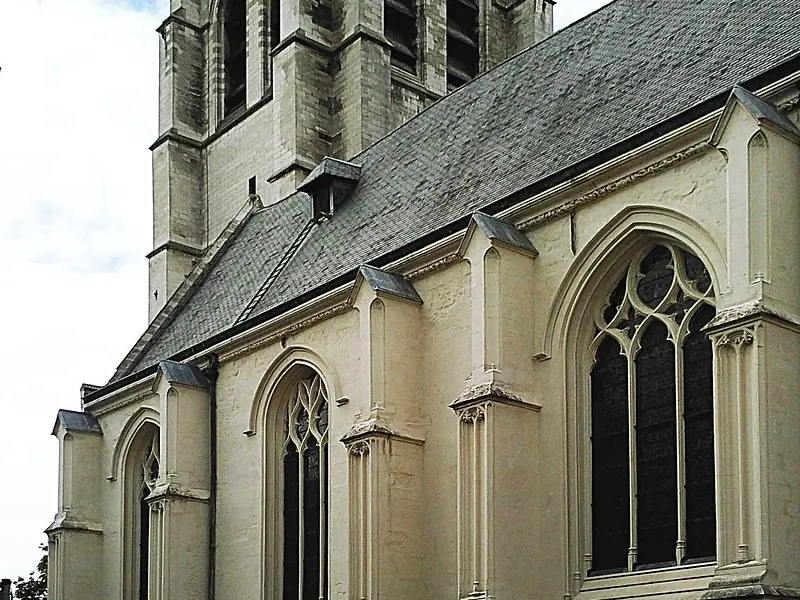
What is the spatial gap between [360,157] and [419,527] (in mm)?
10492

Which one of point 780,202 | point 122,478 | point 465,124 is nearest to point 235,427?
point 122,478

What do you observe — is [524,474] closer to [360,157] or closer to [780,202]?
[780,202]

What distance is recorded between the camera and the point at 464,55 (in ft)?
130

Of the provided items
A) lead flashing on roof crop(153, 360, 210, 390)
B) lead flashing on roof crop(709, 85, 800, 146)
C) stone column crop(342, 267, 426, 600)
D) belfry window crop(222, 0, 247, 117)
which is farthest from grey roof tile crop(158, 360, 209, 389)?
belfry window crop(222, 0, 247, 117)

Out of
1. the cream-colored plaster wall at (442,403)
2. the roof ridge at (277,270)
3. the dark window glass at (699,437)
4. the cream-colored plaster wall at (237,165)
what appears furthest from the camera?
the cream-colored plaster wall at (237,165)

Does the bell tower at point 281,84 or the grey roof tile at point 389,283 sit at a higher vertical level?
the bell tower at point 281,84

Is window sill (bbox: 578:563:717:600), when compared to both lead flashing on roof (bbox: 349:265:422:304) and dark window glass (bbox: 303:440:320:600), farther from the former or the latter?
dark window glass (bbox: 303:440:320:600)

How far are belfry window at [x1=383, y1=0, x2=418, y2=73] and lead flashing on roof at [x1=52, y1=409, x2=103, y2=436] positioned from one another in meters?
13.8

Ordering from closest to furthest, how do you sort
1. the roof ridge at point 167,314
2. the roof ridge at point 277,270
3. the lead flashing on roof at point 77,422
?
the roof ridge at point 277,270 < the lead flashing on roof at point 77,422 < the roof ridge at point 167,314

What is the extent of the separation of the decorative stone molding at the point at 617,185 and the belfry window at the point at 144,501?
434 inches

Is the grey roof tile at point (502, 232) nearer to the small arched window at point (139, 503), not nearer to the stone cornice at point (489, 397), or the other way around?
the stone cornice at point (489, 397)

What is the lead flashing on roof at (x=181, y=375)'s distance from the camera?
24.6 meters

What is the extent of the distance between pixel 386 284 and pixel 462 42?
20.8 m

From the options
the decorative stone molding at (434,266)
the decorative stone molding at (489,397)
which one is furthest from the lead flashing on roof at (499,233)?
the decorative stone molding at (489,397)
